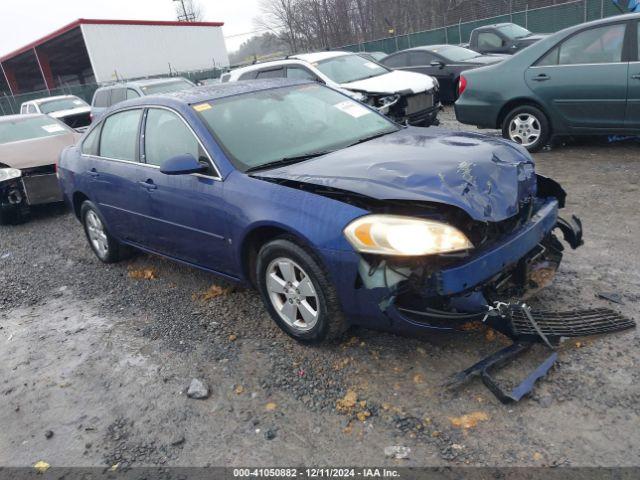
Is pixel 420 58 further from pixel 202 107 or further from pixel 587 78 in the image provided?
pixel 202 107

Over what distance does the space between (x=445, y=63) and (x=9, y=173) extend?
9348 millimetres

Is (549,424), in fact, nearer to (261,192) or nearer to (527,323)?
(527,323)

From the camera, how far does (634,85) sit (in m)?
6.14

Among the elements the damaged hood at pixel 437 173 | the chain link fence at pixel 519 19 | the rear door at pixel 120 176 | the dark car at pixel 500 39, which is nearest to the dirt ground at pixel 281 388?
the rear door at pixel 120 176

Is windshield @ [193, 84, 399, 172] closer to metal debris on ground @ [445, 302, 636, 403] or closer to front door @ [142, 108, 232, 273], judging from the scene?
front door @ [142, 108, 232, 273]

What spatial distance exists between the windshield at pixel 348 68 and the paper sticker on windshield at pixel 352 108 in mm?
5604

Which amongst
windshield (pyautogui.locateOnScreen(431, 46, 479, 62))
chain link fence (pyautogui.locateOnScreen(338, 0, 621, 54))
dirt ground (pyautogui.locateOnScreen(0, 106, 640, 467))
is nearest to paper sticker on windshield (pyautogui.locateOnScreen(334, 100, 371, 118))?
dirt ground (pyautogui.locateOnScreen(0, 106, 640, 467))

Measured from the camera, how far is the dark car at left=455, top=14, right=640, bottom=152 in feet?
20.5

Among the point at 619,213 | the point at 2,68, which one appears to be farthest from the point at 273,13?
the point at 619,213

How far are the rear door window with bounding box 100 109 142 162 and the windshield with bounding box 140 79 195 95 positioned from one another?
24.7 feet

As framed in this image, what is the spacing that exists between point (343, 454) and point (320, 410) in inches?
14.7

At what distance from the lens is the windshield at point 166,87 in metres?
12.4

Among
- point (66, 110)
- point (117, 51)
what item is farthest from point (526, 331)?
point (117, 51)

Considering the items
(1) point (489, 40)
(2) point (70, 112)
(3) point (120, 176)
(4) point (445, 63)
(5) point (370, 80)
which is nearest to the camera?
(3) point (120, 176)
